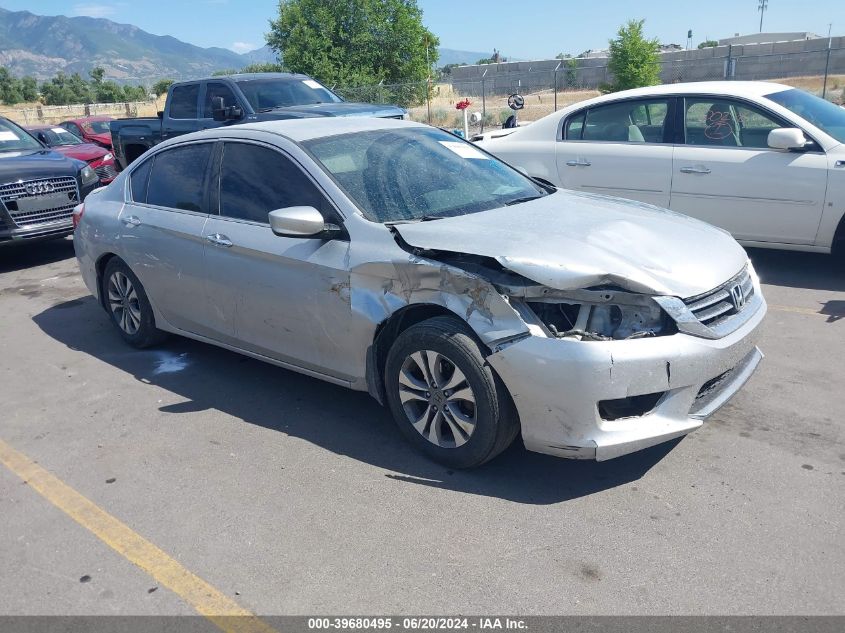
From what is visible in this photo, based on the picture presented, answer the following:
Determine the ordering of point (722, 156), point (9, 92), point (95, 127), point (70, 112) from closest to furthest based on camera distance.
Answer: point (722, 156), point (95, 127), point (70, 112), point (9, 92)

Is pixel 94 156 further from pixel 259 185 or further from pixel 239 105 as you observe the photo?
pixel 259 185

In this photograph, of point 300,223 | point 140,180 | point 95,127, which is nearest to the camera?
point 300,223

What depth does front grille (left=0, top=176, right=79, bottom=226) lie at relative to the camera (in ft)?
29.6

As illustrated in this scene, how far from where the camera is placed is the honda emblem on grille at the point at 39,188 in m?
9.20

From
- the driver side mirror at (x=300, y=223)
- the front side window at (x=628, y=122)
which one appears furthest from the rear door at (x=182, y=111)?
the driver side mirror at (x=300, y=223)

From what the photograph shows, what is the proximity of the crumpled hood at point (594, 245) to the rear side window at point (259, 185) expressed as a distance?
732mm

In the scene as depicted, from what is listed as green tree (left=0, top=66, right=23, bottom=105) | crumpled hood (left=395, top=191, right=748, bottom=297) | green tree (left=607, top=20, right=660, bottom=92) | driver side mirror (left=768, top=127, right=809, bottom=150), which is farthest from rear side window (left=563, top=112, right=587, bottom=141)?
green tree (left=0, top=66, right=23, bottom=105)

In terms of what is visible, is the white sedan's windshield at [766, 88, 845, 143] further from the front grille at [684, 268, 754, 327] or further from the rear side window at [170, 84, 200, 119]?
the rear side window at [170, 84, 200, 119]

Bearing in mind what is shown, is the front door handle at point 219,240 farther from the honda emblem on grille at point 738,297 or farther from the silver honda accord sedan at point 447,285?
the honda emblem on grille at point 738,297

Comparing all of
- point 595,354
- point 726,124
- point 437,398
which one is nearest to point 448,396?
point 437,398

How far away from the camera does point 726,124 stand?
7.04 meters

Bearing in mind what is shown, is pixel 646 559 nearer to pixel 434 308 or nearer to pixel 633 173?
pixel 434 308

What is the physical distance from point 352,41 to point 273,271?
34279mm

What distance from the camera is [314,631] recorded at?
2832mm
